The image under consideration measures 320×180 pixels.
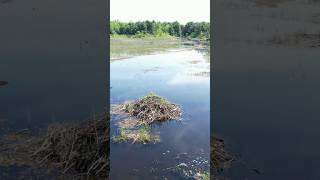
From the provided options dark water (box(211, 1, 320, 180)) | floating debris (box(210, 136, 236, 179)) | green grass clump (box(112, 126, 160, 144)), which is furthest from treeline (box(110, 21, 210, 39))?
floating debris (box(210, 136, 236, 179))

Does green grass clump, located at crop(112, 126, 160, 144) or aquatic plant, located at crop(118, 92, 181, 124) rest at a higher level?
aquatic plant, located at crop(118, 92, 181, 124)

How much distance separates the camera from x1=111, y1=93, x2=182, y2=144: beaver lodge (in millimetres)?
8938

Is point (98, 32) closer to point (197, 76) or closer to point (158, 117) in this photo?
point (197, 76)

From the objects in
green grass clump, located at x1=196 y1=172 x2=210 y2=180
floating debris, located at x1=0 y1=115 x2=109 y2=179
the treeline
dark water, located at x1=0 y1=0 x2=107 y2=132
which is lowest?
green grass clump, located at x1=196 y1=172 x2=210 y2=180

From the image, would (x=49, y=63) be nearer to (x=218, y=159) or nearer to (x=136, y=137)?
(x=136, y=137)

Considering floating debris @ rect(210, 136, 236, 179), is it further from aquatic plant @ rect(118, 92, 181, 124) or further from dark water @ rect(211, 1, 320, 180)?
aquatic plant @ rect(118, 92, 181, 124)

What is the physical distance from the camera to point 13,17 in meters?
14.4

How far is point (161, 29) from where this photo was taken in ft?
157

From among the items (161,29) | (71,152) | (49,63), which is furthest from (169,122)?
(161,29)

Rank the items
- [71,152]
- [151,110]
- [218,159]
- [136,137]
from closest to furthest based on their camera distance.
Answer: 1. [71,152]
2. [218,159]
3. [136,137]
4. [151,110]

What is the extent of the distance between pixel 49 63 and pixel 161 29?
34.7 meters

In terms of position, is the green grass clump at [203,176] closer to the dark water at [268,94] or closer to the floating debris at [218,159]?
the floating debris at [218,159]

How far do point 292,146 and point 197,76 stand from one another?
991 centimetres

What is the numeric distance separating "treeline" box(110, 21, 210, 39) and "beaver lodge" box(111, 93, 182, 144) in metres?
30.9
